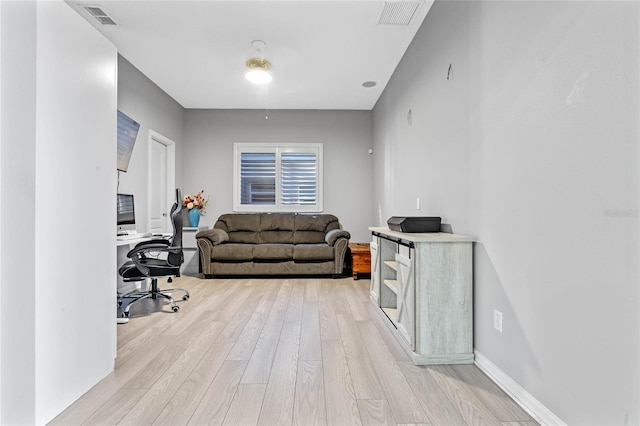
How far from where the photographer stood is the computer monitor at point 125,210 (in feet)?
11.5

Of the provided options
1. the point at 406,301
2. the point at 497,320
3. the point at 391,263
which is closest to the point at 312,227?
the point at 391,263

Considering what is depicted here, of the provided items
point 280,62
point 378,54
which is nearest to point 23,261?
point 280,62

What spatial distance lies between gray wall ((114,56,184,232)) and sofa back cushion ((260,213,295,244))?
170cm

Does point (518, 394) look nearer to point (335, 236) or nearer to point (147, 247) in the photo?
point (147, 247)

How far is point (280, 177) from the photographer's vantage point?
19.7 feet

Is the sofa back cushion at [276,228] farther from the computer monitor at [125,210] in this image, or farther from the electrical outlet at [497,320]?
the electrical outlet at [497,320]

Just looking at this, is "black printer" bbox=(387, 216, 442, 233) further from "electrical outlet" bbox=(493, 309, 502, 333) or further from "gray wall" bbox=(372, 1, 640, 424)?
"electrical outlet" bbox=(493, 309, 502, 333)

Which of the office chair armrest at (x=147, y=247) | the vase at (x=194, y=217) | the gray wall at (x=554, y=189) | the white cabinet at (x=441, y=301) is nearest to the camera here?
the gray wall at (x=554, y=189)

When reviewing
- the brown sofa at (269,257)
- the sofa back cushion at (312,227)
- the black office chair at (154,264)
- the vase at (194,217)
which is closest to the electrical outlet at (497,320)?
the black office chair at (154,264)

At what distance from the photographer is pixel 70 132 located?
166 cm

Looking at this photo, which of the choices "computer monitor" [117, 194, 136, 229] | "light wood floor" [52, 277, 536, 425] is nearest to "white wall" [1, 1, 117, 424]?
"light wood floor" [52, 277, 536, 425]

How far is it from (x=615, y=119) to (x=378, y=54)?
10.1 feet

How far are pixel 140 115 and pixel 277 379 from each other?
152 inches

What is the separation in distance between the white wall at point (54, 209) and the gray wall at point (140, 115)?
2297 millimetres
